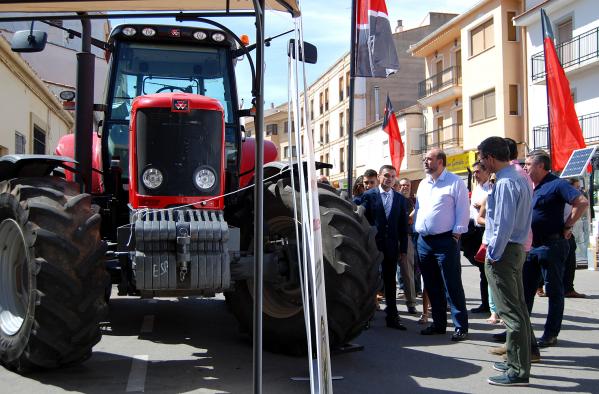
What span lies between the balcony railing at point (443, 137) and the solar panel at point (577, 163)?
67.4 ft

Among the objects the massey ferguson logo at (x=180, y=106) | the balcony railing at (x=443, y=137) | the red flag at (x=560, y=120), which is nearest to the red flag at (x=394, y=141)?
the red flag at (x=560, y=120)

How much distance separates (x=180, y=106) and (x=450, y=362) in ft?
10.0

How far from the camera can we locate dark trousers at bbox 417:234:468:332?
21.3 ft

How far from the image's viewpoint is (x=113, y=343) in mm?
6090

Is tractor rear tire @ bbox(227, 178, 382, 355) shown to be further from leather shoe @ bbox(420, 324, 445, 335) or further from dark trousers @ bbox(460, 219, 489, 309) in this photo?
dark trousers @ bbox(460, 219, 489, 309)

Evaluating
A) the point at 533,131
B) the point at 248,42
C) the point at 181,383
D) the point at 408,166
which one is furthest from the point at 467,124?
A: the point at 181,383

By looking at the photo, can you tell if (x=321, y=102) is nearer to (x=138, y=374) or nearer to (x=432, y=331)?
(x=432, y=331)

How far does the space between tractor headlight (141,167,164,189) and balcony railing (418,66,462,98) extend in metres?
28.3

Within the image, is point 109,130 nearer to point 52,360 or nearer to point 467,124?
point 52,360

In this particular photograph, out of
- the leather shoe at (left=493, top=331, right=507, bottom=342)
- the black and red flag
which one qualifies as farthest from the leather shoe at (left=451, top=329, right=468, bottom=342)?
the black and red flag

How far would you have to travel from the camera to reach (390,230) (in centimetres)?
714

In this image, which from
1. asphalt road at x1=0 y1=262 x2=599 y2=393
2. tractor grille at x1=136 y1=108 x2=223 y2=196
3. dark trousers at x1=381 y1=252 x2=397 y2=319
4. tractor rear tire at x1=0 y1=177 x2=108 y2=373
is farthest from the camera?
dark trousers at x1=381 y1=252 x2=397 y2=319

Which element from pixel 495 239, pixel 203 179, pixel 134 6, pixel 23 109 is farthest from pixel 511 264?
pixel 23 109

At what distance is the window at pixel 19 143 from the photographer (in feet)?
56.0
